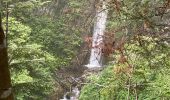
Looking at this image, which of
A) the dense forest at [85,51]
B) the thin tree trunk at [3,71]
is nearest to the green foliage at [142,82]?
the dense forest at [85,51]

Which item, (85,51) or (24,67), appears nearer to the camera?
(24,67)

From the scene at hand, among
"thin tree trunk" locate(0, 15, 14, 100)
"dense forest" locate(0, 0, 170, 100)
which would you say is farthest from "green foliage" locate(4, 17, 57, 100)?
"thin tree trunk" locate(0, 15, 14, 100)

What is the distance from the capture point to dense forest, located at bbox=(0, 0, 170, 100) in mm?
5285

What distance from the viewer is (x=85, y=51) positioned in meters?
18.2

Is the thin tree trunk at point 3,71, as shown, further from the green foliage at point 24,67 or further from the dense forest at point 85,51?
the green foliage at point 24,67

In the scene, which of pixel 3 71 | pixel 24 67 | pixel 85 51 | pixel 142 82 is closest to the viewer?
pixel 3 71

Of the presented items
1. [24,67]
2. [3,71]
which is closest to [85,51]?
[24,67]

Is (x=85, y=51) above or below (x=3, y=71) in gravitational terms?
below

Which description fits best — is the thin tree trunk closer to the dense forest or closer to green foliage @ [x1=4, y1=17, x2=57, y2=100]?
the dense forest

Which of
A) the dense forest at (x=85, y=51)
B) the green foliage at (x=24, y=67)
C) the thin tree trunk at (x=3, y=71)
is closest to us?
the thin tree trunk at (x=3, y=71)

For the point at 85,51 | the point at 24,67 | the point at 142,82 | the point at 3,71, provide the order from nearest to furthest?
1. the point at 3,71
2. the point at 142,82
3. the point at 24,67
4. the point at 85,51

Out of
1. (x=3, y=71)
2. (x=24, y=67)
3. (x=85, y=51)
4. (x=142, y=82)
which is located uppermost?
(x=3, y=71)

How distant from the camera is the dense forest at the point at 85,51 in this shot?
529 centimetres

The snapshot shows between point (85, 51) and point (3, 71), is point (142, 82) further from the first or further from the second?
point (3, 71)
